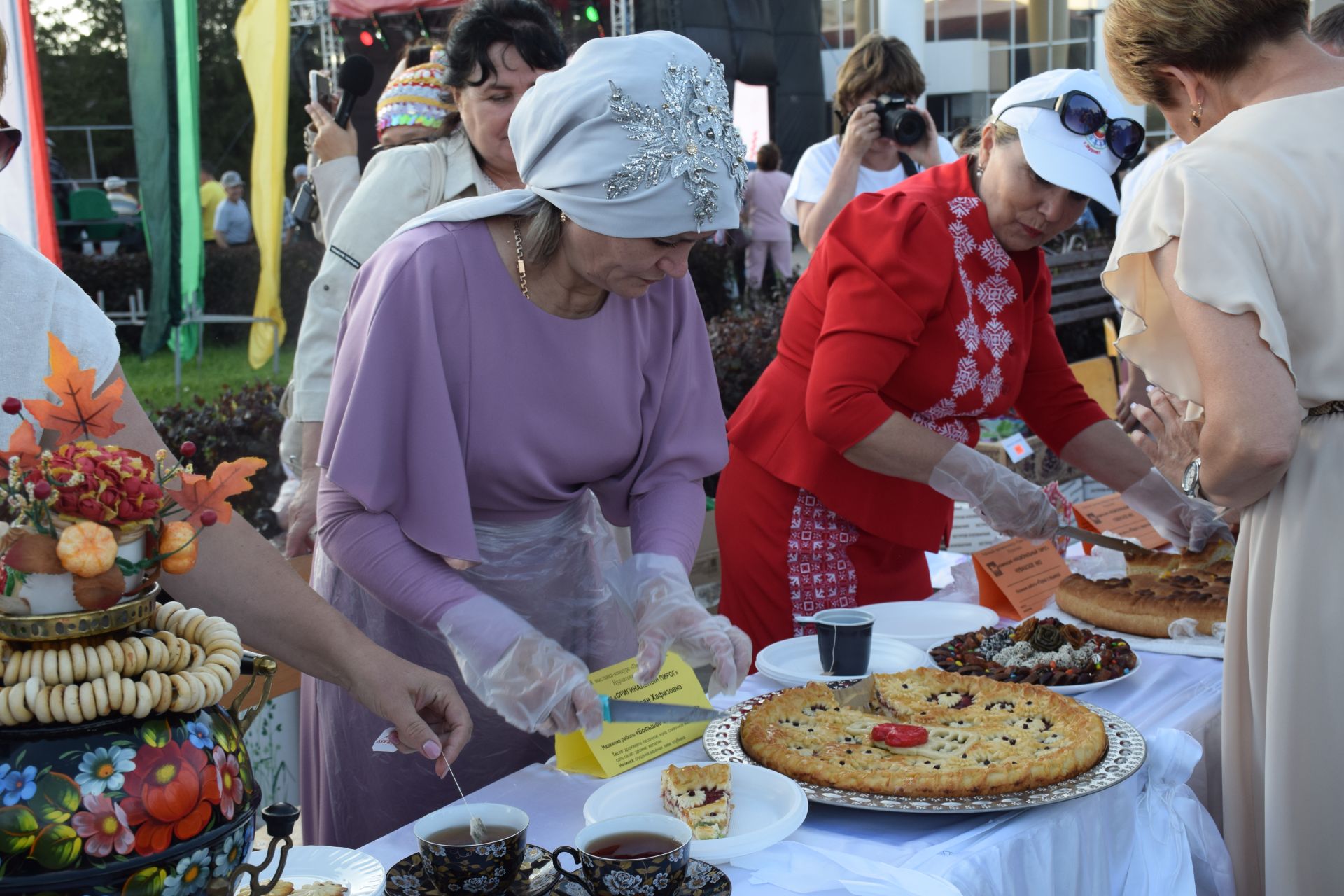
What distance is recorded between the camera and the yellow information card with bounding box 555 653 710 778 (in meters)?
1.50

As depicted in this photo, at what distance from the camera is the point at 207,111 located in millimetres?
7203

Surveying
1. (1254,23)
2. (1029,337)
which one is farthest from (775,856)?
(1029,337)

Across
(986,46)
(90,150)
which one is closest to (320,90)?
(90,150)

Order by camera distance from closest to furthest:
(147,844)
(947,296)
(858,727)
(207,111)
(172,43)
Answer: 1. (147,844)
2. (858,727)
3. (947,296)
4. (172,43)
5. (207,111)

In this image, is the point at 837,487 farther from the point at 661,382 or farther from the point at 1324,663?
the point at 1324,663

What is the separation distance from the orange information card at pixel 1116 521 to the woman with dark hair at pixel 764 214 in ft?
23.9

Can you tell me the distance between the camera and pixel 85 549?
0.78m

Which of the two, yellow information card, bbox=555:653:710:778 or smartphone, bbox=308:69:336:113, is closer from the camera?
yellow information card, bbox=555:653:710:778

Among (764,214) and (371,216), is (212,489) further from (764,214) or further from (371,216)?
(764,214)

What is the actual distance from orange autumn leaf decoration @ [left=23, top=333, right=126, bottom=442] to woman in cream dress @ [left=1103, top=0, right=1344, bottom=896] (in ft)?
4.17

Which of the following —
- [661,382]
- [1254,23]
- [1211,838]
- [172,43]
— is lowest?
[1211,838]

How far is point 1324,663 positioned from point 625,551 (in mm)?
1181

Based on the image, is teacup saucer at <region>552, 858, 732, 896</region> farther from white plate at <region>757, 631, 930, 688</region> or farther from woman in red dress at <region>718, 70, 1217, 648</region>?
woman in red dress at <region>718, 70, 1217, 648</region>

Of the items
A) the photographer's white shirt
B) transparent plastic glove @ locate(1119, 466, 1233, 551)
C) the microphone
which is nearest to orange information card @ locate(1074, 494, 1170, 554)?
transparent plastic glove @ locate(1119, 466, 1233, 551)
